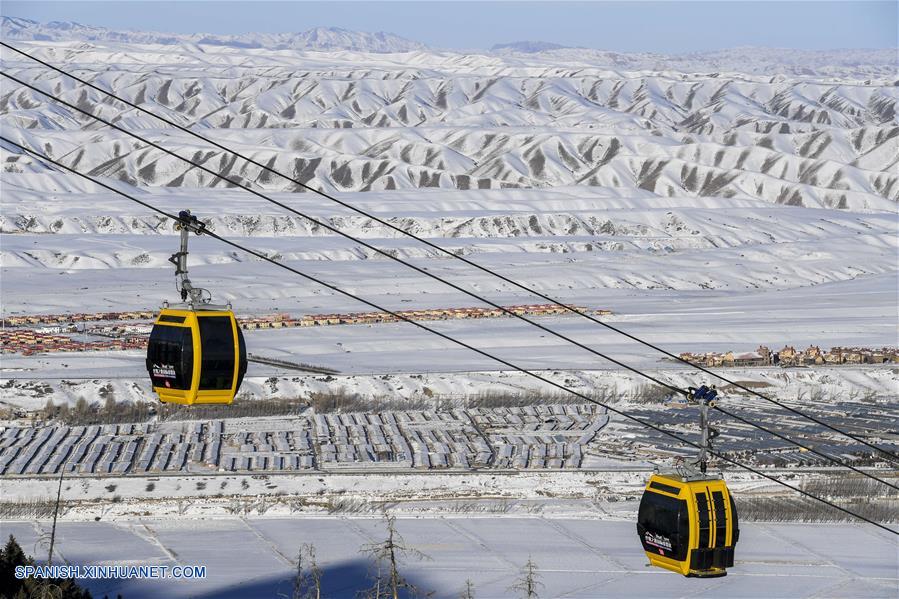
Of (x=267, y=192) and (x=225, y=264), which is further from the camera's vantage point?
(x=267, y=192)

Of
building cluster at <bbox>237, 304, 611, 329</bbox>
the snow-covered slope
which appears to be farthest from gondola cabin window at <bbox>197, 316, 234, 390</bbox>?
building cluster at <bbox>237, 304, 611, 329</bbox>

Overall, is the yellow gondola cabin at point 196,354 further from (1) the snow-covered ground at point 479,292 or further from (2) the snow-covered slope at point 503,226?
(1) the snow-covered ground at point 479,292

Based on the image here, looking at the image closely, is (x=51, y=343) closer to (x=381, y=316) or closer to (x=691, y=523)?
(x=381, y=316)

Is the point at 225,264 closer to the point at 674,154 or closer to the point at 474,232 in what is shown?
the point at 474,232

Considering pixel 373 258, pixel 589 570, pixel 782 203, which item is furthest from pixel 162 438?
pixel 782 203

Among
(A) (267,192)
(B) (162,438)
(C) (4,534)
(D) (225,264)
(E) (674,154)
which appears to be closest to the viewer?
(C) (4,534)

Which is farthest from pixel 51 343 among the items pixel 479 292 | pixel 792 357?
pixel 792 357

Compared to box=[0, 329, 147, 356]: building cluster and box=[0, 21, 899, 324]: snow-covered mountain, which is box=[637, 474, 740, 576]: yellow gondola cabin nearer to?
box=[0, 329, 147, 356]: building cluster
